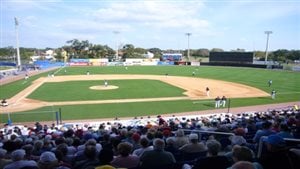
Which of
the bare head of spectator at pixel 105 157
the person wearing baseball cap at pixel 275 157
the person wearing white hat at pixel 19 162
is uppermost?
the person wearing baseball cap at pixel 275 157

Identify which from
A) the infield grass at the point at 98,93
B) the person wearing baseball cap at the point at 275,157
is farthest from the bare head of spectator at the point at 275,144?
the infield grass at the point at 98,93

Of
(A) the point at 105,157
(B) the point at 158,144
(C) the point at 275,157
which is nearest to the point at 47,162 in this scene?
(A) the point at 105,157

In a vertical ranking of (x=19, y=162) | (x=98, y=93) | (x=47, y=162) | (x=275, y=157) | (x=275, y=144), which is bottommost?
(x=98, y=93)

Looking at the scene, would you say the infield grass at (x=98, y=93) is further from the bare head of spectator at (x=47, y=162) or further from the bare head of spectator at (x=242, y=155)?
the bare head of spectator at (x=242, y=155)

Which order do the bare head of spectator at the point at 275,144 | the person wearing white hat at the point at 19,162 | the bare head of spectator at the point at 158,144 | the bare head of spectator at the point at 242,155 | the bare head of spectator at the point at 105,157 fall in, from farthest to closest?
the bare head of spectator at the point at 158,144
the person wearing white hat at the point at 19,162
the bare head of spectator at the point at 105,157
the bare head of spectator at the point at 275,144
the bare head of spectator at the point at 242,155

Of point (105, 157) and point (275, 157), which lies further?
point (105, 157)

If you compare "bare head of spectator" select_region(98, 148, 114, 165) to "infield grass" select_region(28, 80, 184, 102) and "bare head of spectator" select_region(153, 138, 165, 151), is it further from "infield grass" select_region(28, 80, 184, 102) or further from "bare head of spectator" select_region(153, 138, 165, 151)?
"infield grass" select_region(28, 80, 184, 102)

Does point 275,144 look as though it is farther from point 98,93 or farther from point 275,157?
point 98,93

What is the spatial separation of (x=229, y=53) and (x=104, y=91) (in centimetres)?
6064

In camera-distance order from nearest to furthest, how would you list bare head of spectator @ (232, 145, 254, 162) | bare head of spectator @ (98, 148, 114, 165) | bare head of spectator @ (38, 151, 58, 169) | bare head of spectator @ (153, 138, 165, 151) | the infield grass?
bare head of spectator @ (232, 145, 254, 162)
bare head of spectator @ (38, 151, 58, 169)
bare head of spectator @ (98, 148, 114, 165)
bare head of spectator @ (153, 138, 165, 151)
the infield grass

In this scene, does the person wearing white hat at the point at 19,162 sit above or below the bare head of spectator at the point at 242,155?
below

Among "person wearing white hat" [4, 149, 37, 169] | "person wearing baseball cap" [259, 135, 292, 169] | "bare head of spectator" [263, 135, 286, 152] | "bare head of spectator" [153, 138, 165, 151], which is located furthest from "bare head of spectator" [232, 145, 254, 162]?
"person wearing white hat" [4, 149, 37, 169]

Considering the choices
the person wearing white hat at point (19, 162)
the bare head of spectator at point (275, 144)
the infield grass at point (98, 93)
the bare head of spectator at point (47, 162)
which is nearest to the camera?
the bare head of spectator at point (275, 144)

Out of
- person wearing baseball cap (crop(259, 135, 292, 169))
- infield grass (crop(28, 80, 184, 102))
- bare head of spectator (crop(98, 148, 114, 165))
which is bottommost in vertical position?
infield grass (crop(28, 80, 184, 102))
